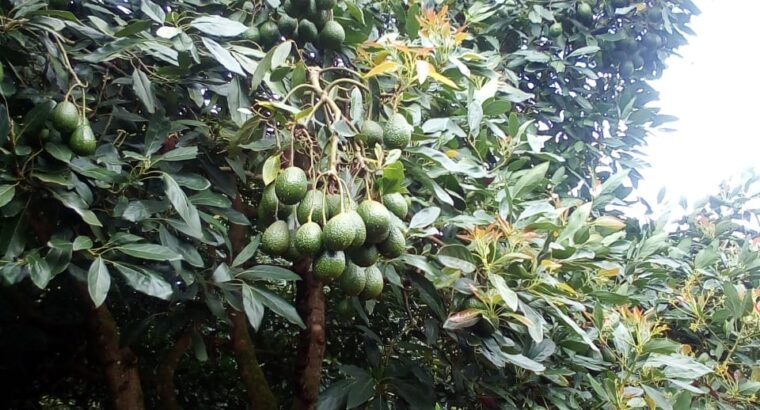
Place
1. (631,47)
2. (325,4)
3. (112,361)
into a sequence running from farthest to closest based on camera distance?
(631,47), (112,361), (325,4)

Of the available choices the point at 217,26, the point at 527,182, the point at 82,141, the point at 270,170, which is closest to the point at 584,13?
the point at 527,182

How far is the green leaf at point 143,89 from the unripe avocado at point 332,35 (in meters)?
0.35

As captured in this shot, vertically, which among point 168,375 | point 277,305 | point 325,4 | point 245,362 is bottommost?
point 168,375

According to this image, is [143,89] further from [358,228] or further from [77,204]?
[358,228]

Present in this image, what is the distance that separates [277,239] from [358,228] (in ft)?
0.51

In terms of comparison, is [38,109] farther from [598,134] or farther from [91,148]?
[598,134]

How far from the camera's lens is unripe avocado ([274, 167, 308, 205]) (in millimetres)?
897

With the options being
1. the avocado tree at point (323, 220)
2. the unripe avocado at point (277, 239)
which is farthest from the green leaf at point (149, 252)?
the unripe avocado at point (277, 239)

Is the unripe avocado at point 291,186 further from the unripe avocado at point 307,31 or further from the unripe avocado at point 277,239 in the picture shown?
the unripe avocado at point 307,31

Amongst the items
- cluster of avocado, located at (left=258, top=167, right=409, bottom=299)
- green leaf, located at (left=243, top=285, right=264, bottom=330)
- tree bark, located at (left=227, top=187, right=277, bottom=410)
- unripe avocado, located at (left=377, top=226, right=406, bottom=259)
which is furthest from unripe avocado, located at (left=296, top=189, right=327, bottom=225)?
tree bark, located at (left=227, top=187, right=277, bottom=410)

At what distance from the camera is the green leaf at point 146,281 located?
0.95 meters

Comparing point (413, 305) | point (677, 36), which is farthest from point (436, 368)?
point (677, 36)

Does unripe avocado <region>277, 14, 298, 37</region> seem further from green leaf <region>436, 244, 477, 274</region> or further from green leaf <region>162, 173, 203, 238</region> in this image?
green leaf <region>436, 244, 477, 274</region>

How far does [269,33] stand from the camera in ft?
4.06
